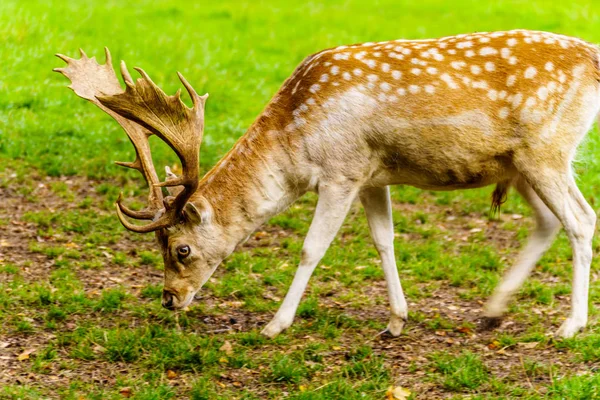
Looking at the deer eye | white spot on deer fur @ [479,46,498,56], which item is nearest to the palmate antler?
the deer eye

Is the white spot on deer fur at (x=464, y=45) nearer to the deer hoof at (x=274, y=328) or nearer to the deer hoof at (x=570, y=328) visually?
the deer hoof at (x=570, y=328)

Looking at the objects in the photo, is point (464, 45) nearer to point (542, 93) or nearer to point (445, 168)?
point (542, 93)

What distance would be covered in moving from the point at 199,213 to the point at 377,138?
1223 mm

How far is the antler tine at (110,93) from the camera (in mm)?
6105

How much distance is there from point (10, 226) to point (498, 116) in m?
4.39

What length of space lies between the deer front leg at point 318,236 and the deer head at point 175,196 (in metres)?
0.54

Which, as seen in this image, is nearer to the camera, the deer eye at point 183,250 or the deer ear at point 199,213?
the deer ear at point 199,213

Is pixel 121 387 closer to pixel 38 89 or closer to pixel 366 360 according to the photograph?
pixel 366 360

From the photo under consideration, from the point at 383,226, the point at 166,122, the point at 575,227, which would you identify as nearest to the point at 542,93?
the point at 575,227

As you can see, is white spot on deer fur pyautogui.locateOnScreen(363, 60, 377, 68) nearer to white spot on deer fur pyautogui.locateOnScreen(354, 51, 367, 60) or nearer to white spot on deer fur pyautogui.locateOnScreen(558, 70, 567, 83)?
white spot on deer fur pyautogui.locateOnScreen(354, 51, 367, 60)

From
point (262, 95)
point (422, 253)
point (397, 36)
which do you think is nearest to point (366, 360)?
point (422, 253)

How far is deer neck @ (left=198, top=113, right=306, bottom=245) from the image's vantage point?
19.8 feet

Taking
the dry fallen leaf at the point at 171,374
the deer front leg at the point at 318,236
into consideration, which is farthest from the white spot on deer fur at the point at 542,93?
the dry fallen leaf at the point at 171,374

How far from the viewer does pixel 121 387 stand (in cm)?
548
